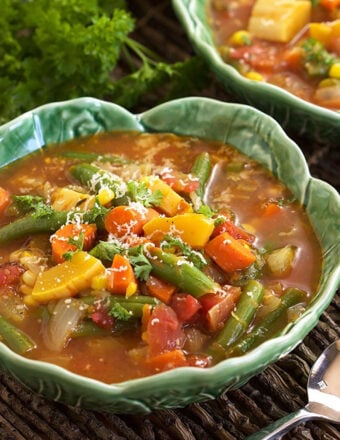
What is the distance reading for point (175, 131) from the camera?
13.9 ft

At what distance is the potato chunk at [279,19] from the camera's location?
16.3 feet

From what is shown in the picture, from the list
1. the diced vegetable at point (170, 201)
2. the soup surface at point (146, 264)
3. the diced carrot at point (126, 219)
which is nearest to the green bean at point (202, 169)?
the soup surface at point (146, 264)

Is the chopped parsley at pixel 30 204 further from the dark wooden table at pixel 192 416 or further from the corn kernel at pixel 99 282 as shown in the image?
the dark wooden table at pixel 192 416

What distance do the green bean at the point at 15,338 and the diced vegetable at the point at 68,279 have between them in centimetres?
15

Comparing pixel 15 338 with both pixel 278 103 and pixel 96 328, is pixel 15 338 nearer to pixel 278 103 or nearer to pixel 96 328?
pixel 96 328

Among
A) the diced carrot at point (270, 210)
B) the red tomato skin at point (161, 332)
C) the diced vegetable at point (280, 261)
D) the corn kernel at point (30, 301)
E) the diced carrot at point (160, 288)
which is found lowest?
the diced vegetable at point (280, 261)

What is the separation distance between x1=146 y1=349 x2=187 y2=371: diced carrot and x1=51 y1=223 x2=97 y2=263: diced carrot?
0.60 metres

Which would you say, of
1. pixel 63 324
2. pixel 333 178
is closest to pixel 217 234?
pixel 63 324

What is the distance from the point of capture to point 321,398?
3.40 meters

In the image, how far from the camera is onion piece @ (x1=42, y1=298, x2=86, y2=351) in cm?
323

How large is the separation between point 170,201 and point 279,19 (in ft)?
6.05

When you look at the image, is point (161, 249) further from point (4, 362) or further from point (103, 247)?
point (4, 362)

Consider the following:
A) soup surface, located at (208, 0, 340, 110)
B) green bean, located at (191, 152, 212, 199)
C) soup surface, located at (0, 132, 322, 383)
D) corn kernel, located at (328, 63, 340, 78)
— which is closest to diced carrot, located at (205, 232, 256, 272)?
soup surface, located at (0, 132, 322, 383)

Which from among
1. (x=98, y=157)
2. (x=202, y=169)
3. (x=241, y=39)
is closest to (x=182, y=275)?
(x=202, y=169)
